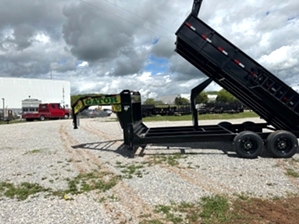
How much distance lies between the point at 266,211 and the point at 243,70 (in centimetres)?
455

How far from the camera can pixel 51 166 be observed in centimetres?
706

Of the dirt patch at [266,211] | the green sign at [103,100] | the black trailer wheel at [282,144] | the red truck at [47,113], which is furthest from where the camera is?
the red truck at [47,113]

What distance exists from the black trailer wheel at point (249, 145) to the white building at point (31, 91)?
56.3m

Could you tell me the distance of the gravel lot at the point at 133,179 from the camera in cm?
408

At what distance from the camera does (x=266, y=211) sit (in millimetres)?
3930

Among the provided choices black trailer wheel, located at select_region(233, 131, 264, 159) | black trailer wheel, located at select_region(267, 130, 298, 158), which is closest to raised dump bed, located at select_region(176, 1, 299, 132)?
black trailer wheel, located at select_region(267, 130, 298, 158)

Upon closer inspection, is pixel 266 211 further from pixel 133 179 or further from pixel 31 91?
pixel 31 91

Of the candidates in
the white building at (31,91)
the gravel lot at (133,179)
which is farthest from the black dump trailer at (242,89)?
the white building at (31,91)

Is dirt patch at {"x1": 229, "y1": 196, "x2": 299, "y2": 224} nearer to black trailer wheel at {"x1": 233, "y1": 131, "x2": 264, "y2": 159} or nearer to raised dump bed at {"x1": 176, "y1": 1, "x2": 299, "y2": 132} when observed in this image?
black trailer wheel at {"x1": 233, "y1": 131, "x2": 264, "y2": 159}

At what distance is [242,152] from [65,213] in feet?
16.5

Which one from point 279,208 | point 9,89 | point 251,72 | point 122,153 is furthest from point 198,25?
point 9,89

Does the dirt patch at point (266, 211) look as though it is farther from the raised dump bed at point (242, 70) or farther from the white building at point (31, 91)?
the white building at point (31, 91)

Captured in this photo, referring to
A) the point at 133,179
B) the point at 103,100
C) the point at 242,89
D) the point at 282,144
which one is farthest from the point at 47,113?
the point at 282,144

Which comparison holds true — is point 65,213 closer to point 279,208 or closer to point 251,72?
point 279,208
